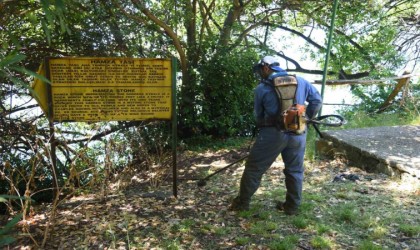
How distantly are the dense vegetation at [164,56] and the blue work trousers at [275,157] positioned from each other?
1745 mm

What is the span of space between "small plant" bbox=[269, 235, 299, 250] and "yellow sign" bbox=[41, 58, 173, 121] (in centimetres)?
211

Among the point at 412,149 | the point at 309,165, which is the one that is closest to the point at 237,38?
the point at 309,165

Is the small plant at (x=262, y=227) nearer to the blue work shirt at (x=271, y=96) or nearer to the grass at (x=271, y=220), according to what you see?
the grass at (x=271, y=220)

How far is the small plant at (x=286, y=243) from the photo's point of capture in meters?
3.47

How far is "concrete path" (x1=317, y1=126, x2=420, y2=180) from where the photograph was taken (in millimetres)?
5238

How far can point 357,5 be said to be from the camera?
31.2 ft

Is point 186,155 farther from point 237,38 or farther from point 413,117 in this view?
point 413,117

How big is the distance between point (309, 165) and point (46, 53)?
17.2 feet

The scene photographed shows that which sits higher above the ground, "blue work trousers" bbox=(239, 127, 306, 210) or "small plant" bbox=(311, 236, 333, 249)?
"blue work trousers" bbox=(239, 127, 306, 210)

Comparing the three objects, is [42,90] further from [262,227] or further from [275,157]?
[262,227]

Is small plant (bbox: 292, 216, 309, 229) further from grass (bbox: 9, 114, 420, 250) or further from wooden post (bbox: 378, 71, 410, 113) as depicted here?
wooden post (bbox: 378, 71, 410, 113)

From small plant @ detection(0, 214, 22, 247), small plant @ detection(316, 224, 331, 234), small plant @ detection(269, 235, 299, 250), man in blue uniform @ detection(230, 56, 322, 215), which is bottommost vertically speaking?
small plant @ detection(269, 235, 299, 250)

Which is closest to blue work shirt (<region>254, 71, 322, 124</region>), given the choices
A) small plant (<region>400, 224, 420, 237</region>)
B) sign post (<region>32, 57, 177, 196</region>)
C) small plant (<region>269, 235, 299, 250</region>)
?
sign post (<region>32, 57, 177, 196</region>)

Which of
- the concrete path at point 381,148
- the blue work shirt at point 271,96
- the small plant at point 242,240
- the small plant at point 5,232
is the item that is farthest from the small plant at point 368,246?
the small plant at point 5,232
